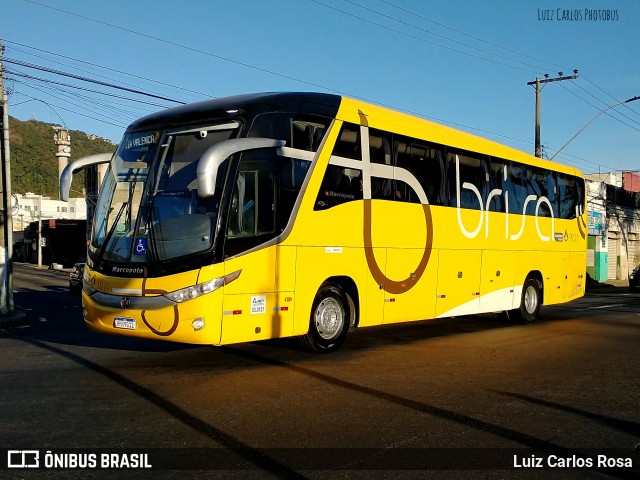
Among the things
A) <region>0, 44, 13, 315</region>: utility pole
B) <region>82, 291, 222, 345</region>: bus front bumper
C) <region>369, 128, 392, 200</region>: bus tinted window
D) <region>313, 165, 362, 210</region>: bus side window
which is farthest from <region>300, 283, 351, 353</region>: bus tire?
<region>0, 44, 13, 315</region>: utility pole

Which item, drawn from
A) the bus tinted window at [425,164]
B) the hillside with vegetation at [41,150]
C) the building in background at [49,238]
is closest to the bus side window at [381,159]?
the bus tinted window at [425,164]

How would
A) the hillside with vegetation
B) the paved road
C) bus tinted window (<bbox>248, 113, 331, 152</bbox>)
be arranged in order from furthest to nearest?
1. the hillside with vegetation
2. bus tinted window (<bbox>248, 113, 331, 152</bbox>)
3. the paved road

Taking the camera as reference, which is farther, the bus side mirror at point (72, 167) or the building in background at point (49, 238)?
the building in background at point (49, 238)

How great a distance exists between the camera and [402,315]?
1095 cm

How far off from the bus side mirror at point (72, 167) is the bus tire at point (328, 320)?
4000 millimetres

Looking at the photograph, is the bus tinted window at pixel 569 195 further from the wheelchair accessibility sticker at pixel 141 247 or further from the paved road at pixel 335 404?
the wheelchair accessibility sticker at pixel 141 247

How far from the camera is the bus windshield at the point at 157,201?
318 inches

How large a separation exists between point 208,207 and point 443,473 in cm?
463

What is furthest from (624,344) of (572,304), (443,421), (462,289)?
(572,304)

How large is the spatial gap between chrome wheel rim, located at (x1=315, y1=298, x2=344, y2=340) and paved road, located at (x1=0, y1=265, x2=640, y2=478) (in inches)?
14.8

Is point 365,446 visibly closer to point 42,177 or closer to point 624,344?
point 624,344

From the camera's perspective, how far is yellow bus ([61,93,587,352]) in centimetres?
802

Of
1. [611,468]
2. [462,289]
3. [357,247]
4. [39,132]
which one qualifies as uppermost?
[39,132]

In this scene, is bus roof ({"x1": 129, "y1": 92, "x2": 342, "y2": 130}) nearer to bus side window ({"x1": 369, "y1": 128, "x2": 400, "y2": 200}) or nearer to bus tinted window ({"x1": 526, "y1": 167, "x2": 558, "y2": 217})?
bus side window ({"x1": 369, "y1": 128, "x2": 400, "y2": 200})
